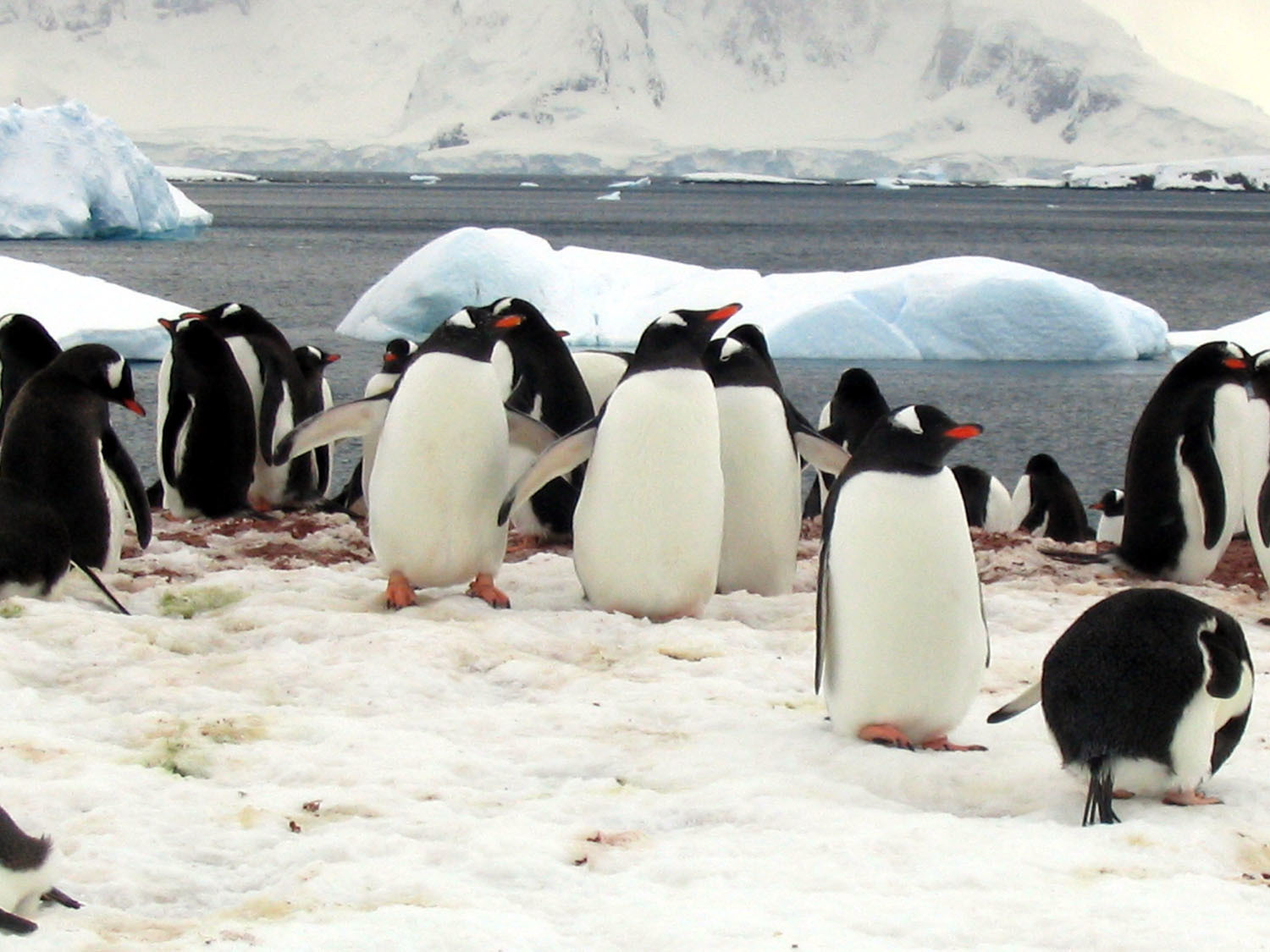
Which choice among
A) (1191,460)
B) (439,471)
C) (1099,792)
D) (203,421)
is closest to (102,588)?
(439,471)

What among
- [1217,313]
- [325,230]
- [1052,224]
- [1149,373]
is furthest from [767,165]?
[1149,373]

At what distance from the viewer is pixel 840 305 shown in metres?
23.0

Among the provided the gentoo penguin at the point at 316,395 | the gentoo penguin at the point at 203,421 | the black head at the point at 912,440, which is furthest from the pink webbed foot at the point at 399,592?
the gentoo penguin at the point at 316,395

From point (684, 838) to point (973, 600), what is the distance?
125cm

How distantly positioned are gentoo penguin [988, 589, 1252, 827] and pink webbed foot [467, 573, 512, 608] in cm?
246

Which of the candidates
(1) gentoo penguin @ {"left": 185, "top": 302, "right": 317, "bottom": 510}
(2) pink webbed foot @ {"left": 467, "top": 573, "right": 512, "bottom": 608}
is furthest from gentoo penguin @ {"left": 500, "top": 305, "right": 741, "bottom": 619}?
(1) gentoo penguin @ {"left": 185, "top": 302, "right": 317, "bottom": 510}

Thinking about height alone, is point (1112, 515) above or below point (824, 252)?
above

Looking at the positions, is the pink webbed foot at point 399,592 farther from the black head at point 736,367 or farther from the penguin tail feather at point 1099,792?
the penguin tail feather at point 1099,792

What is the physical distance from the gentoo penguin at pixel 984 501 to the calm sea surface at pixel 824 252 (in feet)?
12.9

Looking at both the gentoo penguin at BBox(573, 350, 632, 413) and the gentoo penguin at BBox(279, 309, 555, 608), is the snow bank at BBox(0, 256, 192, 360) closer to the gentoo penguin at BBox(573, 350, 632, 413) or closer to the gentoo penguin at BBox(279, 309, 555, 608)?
the gentoo penguin at BBox(573, 350, 632, 413)

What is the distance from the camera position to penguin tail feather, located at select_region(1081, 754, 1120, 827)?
3631 millimetres

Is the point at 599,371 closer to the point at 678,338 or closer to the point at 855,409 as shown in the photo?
the point at 855,409

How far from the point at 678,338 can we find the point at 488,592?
118 centimetres

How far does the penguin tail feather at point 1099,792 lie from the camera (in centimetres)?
→ 363
